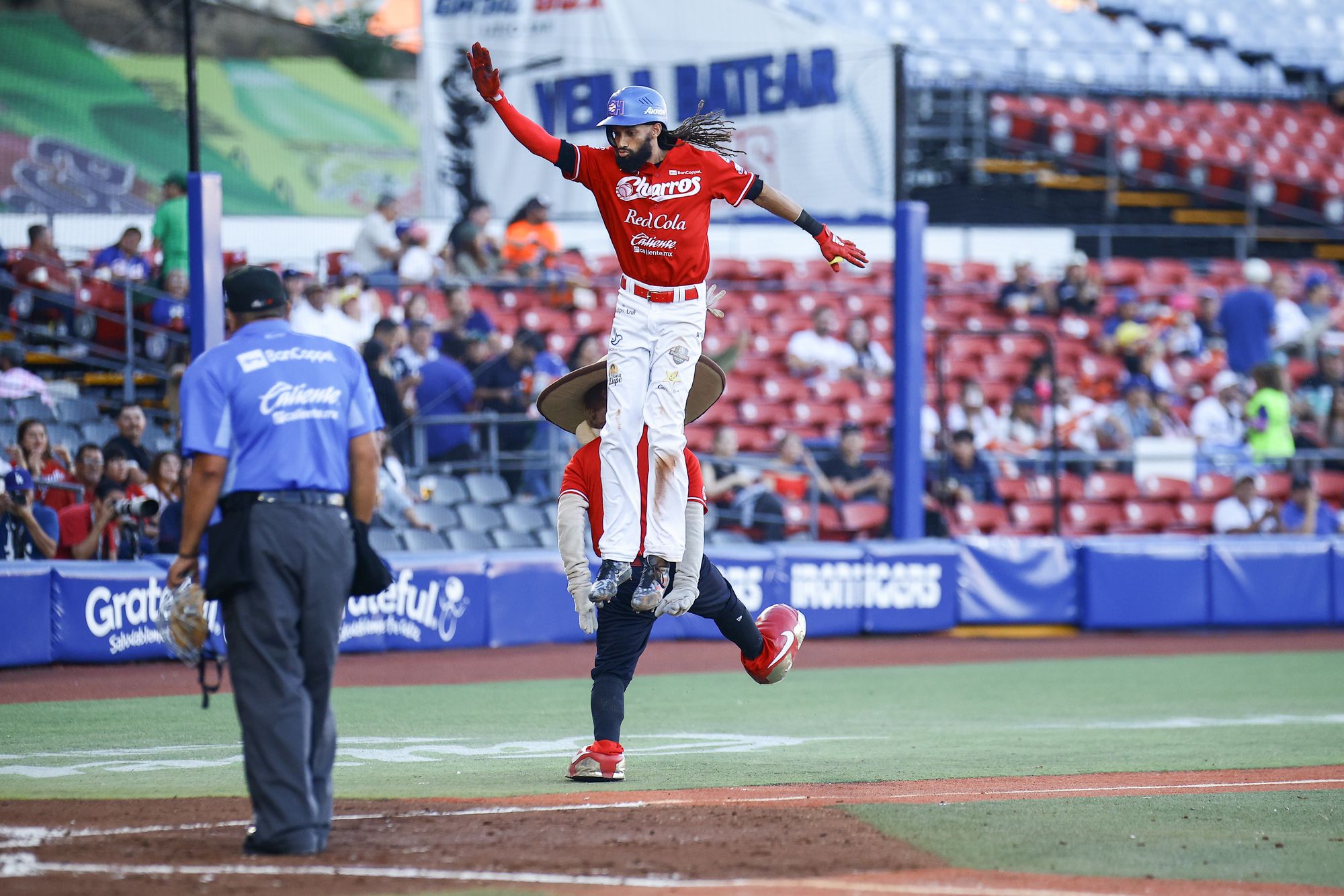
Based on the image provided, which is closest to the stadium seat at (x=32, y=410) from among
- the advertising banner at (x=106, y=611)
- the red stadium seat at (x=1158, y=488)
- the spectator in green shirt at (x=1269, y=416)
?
the advertising banner at (x=106, y=611)

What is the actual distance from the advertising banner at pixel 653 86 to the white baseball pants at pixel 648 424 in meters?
10.9

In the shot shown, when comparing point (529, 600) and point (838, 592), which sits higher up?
point (529, 600)

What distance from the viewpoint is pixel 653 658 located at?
531 inches

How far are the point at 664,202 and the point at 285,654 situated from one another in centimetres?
272

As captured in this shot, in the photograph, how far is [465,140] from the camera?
59.8 feet

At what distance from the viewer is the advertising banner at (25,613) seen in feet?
36.9

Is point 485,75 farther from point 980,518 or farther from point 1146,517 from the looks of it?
point 1146,517

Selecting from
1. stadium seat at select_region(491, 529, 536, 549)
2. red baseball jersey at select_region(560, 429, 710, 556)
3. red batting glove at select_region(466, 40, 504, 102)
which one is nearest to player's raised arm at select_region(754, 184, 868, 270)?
red baseball jersey at select_region(560, 429, 710, 556)

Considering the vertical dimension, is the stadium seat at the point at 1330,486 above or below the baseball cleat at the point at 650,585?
below

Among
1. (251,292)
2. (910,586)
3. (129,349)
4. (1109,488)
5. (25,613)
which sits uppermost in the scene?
(251,292)

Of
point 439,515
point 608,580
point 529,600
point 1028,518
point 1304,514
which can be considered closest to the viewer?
point 608,580

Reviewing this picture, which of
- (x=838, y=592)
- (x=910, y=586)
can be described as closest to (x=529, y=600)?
(x=838, y=592)

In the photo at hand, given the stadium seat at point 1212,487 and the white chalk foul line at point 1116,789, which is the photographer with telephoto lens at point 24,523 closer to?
the white chalk foul line at point 1116,789

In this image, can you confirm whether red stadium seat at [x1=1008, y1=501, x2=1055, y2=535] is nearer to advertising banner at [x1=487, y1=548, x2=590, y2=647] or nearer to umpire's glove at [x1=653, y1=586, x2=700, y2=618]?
advertising banner at [x1=487, y1=548, x2=590, y2=647]
